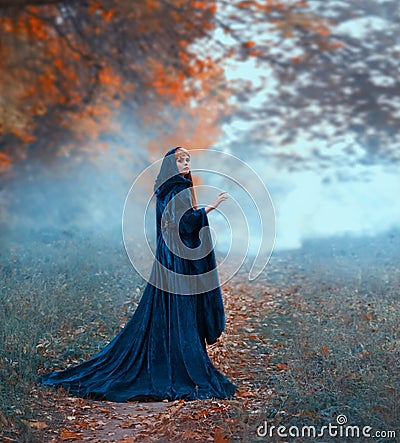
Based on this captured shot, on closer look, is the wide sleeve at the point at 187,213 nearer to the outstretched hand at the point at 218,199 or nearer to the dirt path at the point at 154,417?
the outstretched hand at the point at 218,199

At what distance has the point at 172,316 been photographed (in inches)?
201

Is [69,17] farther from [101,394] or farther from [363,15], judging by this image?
[101,394]

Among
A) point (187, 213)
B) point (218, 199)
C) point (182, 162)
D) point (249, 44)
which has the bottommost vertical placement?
point (187, 213)

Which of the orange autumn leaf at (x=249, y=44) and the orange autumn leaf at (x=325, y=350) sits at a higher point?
the orange autumn leaf at (x=249, y=44)

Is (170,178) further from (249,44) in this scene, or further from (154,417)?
(249,44)

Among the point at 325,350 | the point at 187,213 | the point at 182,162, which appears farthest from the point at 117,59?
the point at 325,350

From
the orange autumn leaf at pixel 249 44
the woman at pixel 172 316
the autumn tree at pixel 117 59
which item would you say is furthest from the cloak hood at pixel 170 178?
the orange autumn leaf at pixel 249 44

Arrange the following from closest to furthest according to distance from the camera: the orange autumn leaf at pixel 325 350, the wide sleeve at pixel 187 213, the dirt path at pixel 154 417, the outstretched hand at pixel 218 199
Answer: the dirt path at pixel 154 417 → the outstretched hand at pixel 218 199 → the wide sleeve at pixel 187 213 → the orange autumn leaf at pixel 325 350

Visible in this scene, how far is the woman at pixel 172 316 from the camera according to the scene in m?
4.98

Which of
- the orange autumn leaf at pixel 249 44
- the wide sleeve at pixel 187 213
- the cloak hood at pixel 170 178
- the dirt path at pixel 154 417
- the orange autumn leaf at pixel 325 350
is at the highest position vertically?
the orange autumn leaf at pixel 249 44

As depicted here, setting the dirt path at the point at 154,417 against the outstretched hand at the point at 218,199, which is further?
the outstretched hand at the point at 218,199

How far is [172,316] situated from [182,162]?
131 centimetres

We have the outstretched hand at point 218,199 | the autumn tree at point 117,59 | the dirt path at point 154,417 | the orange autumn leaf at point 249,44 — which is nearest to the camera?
the dirt path at point 154,417

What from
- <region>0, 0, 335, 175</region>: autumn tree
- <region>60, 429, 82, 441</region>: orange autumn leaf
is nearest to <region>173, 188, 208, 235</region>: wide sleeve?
<region>60, 429, 82, 441</region>: orange autumn leaf
